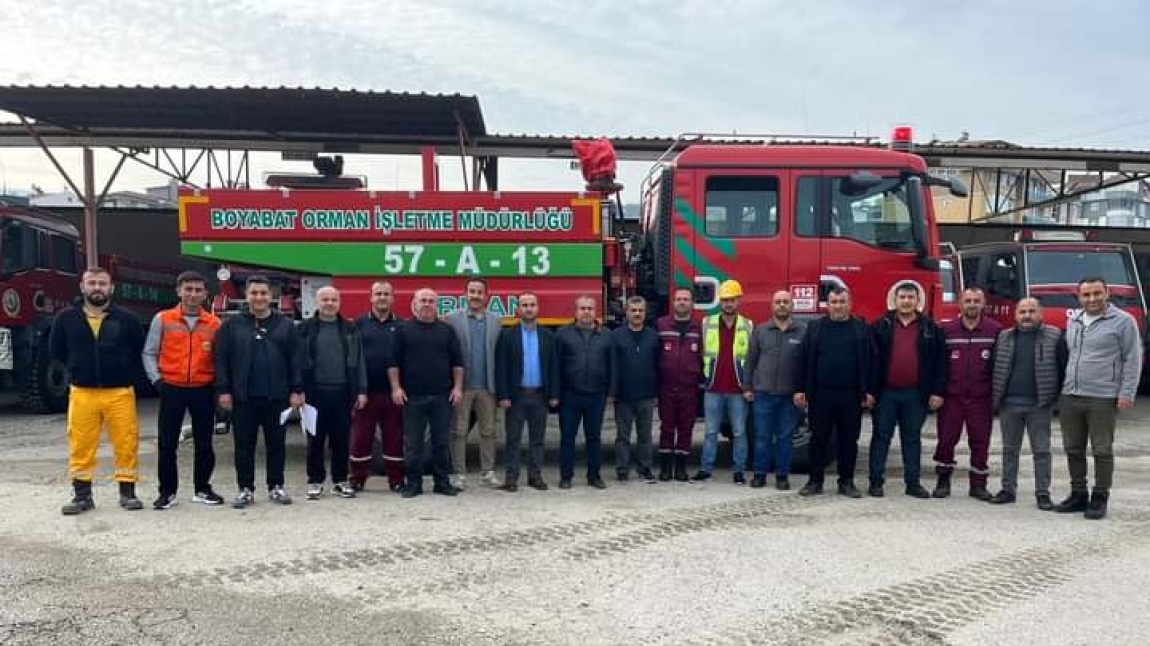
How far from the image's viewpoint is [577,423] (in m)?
6.26

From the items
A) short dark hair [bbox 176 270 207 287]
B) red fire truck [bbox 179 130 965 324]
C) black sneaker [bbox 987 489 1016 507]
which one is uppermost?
red fire truck [bbox 179 130 965 324]

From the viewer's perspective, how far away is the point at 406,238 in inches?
252

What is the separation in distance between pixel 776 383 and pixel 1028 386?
6.15 feet

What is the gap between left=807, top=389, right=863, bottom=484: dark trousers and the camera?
5902 mm

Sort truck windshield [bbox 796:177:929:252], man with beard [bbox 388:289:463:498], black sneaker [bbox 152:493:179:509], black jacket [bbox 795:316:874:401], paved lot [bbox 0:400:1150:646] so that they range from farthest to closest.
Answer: truck windshield [bbox 796:177:929:252] → black jacket [bbox 795:316:874:401] → man with beard [bbox 388:289:463:498] → black sneaker [bbox 152:493:179:509] → paved lot [bbox 0:400:1150:646]

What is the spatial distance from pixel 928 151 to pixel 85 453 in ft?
43.7

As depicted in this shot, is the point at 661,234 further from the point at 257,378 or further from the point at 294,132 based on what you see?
the point at 294,132

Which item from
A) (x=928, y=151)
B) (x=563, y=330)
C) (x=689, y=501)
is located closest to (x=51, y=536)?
(x=563, y=330)

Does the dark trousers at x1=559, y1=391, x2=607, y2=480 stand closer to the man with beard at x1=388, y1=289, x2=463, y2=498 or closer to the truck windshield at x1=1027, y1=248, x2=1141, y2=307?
the man with beard at x1=388, y1=289, x2=463, y2=498

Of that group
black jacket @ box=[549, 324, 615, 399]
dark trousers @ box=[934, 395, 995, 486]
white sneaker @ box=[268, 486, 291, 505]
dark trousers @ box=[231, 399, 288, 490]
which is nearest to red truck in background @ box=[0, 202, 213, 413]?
dark trousers @ box=[231, 399, 288, 490]

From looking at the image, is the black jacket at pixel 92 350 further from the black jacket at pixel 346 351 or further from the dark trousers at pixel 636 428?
A: the dark trousers at pixel 636 428

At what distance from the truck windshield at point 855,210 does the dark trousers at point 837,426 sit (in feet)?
4.93

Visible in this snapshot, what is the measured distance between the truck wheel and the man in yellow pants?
6210 millimetres

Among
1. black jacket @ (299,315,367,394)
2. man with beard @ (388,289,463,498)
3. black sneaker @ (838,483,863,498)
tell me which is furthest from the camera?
black sneaker @ (838,483,863,498)
